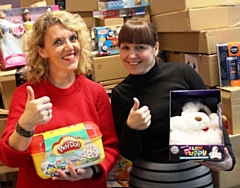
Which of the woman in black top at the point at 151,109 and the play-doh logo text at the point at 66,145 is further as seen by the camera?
the woman in black top at the point at 151,109

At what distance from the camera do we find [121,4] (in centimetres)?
223

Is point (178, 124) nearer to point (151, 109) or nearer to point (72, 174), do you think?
point (151, 109)

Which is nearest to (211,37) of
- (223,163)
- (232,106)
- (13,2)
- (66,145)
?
(232,106)

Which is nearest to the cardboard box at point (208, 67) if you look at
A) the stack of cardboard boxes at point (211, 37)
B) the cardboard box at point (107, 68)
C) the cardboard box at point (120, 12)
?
the stack of cardboard boxes at point (211, 37)

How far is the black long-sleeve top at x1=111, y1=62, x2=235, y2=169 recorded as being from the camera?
4.22 ft

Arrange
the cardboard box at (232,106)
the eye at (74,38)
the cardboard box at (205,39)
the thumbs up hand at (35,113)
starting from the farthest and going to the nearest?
the cardboard box at (205,39)
the cardboard box at (232,106)
the eye at (74,38)
the thumbs up hand at (35,113)

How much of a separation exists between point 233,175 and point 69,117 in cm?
102

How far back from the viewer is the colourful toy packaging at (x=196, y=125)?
3.62 ft

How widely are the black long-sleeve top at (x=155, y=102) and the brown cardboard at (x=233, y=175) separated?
1.64ft

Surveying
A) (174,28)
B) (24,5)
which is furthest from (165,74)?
(24,5)

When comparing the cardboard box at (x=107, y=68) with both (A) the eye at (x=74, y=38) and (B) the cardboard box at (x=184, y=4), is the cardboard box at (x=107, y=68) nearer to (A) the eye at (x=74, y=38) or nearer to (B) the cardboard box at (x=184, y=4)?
(B) the cardboard box at (x=184, y=4)

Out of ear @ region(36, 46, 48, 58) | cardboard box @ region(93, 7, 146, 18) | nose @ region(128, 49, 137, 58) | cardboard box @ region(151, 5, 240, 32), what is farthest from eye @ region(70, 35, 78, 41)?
cardboard box @ region(93, 7, 146, 18)

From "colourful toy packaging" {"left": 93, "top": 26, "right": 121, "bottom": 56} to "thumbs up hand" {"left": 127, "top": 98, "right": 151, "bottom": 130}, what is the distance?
34.9 inches

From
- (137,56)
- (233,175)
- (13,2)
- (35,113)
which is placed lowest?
(233,175)
